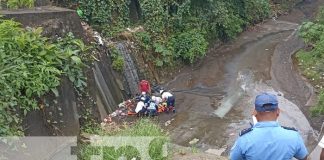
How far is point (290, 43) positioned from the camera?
2325cm

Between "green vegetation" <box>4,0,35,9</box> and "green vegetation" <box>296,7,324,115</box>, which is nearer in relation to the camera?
"green vegetation" <box>4,0,35,9</box>

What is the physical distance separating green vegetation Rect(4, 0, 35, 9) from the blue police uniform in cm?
1009

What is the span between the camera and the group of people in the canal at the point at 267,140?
3953 millimetres

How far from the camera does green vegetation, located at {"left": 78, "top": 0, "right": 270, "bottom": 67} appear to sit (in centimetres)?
1759

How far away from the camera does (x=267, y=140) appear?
397cm

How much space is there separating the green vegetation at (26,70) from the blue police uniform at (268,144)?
4434 mm

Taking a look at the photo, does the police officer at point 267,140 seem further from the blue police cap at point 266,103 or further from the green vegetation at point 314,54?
the green vegetation at point 314,54

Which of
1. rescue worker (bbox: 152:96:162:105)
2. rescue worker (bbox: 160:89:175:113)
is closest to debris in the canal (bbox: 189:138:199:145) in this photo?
rescue worker (bbox: 160:89:175:113)

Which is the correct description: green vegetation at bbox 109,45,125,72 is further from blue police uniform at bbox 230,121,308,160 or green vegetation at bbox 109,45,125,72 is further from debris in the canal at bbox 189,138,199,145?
blue police uniform at bbox 230,121,308,160

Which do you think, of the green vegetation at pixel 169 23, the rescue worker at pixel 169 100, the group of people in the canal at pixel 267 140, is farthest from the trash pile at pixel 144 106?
the group of people in the canal at pixel 267 140

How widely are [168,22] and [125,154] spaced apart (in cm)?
1244

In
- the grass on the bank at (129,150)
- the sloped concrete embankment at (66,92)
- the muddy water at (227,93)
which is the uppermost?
the sloped concrete embankment at (66,92)

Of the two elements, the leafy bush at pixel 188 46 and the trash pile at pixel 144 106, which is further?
the leafy bush at pixel 188 46

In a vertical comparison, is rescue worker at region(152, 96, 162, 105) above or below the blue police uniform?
below
